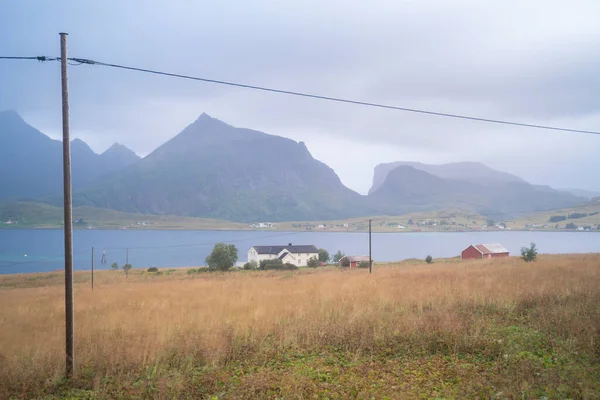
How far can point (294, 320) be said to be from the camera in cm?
1143

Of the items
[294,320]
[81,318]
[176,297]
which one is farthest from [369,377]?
[176,297]

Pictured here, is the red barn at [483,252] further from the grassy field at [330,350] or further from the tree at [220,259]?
the grassy field at [330,350]

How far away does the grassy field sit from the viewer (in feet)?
23.3

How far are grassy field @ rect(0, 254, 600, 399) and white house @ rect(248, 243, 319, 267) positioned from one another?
64.7 meters

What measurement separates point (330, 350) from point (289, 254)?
228 feet

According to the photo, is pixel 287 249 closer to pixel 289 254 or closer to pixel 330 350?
pixel 289 254

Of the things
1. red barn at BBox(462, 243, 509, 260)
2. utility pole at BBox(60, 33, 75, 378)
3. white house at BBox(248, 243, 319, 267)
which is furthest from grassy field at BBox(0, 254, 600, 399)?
white house at BBox(248, 243, 319, 267)

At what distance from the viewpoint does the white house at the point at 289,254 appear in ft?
257

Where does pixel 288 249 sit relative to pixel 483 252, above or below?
below

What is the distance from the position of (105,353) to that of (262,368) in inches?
146

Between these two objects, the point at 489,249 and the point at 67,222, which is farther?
the point at 489,249

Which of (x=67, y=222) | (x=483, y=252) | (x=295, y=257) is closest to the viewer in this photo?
(x=67, y=222)

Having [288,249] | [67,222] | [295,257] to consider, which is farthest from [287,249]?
[67,222]

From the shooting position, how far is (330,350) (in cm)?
930
